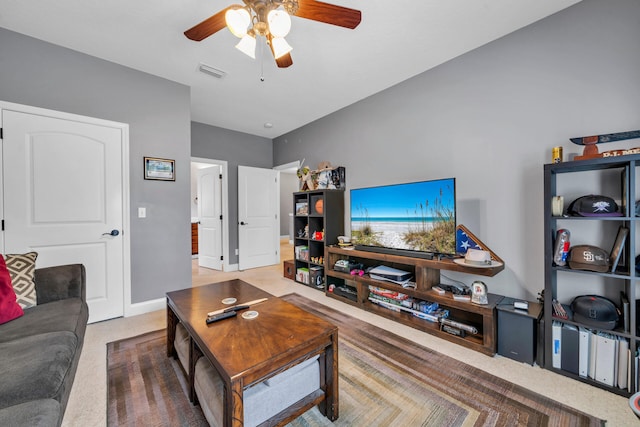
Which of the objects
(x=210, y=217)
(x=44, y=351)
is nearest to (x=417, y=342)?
(x=44, y=351)

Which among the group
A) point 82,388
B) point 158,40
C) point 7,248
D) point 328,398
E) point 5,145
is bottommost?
point 82,388

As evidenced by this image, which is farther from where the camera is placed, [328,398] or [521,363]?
[521,363]

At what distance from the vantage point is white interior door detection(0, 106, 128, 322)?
86.2 inches

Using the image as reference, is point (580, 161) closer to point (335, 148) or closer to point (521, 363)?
point (521, 363)

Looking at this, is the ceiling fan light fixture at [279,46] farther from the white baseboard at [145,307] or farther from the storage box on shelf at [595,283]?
the white baseboard at [145,307]

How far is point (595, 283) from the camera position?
1829 millimetres

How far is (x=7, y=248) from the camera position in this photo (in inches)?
84.9

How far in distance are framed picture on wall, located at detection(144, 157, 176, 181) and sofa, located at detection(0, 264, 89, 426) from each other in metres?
1.25

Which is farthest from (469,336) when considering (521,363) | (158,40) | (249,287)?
(158,40)

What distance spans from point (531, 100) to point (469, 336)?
6.56 feet

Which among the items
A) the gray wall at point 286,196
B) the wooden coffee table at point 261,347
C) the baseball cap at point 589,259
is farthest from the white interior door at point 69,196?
the gray wall at point 286,196

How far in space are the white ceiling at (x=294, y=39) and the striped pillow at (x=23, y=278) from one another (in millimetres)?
1870

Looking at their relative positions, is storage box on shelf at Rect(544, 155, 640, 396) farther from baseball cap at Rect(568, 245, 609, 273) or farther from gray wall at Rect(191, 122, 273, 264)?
gray wall at Rect(191, 122, 273, 264)

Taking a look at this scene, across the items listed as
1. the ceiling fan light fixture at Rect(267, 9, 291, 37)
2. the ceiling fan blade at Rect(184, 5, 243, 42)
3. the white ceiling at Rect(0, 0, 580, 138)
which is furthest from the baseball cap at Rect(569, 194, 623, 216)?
the ceiling fan blade at Rect(184, 5, 243, 42)
